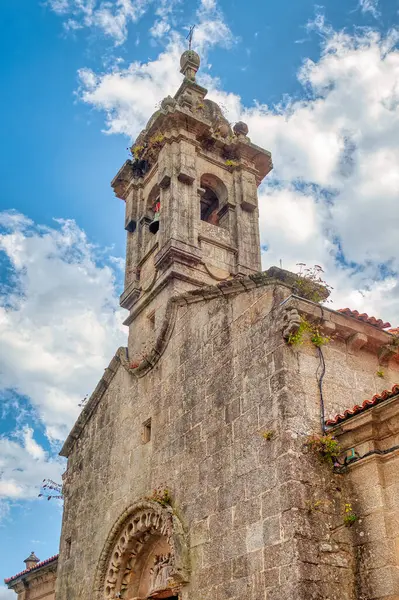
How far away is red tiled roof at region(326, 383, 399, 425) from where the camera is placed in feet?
23.8

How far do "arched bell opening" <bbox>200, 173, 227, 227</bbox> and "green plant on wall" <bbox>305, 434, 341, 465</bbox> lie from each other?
8.40 m

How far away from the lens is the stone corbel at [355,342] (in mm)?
8930

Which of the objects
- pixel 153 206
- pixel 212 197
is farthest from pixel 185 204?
pixel 212 197

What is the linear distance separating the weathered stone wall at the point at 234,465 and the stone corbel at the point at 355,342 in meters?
0.87

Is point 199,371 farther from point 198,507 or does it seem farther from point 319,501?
point 319,501

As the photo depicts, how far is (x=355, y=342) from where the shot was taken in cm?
895

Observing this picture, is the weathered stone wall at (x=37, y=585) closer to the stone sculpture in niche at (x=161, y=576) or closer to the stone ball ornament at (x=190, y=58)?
the stone sculpture in niche at (x=161, y=576)

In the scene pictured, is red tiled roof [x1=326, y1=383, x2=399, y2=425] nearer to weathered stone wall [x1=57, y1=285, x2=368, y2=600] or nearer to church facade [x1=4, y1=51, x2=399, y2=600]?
church facade [x1=4, y1=51, x2=399, y2=600]

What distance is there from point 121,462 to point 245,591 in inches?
200

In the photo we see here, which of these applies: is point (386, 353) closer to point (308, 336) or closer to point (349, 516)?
point (308, 336)

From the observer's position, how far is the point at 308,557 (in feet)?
23.0

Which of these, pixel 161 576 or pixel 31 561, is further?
pixel 31 561

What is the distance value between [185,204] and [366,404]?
784cm

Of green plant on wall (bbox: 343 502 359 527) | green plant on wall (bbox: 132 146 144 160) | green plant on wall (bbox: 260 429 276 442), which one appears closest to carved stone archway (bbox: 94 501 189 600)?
green plant on wall (bbox: 260 429 276 442)
